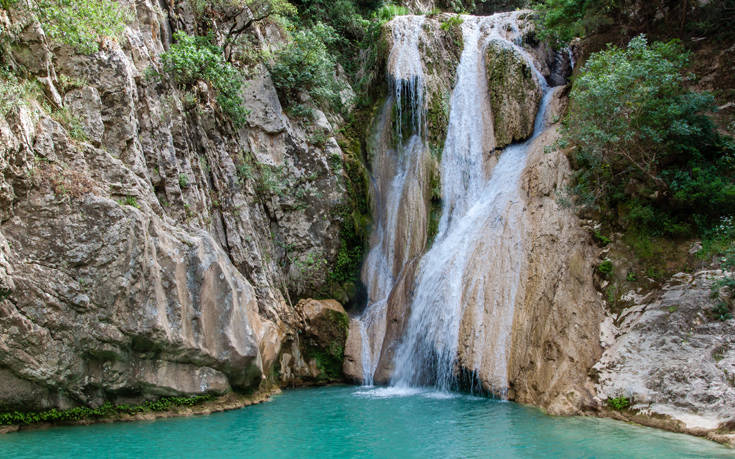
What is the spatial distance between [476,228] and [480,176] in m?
3.61

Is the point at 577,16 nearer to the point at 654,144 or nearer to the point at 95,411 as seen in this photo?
the point at 654,144

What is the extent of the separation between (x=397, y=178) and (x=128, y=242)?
1246cm

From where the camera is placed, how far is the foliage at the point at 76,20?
12.4 meters

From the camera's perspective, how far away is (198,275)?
41.6 ft

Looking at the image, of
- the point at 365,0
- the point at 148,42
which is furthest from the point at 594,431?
the point at 365,0

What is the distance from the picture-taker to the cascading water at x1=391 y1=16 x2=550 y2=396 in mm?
14375

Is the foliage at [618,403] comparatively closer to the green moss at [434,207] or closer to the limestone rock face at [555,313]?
the limestone rock face at [555,313]

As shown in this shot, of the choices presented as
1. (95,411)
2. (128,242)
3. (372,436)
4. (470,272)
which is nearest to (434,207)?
(470,272)

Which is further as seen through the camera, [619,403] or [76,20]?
[76,20]

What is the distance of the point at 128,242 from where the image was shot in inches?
449

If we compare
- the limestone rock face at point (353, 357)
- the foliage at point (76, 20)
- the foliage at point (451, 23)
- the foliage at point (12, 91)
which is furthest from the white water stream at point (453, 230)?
the foliage at point (12, 91)

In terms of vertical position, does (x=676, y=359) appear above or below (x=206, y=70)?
below

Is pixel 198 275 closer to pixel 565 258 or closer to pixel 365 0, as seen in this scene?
pixel 565 258

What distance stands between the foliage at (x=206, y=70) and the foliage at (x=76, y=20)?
9.65 ft
